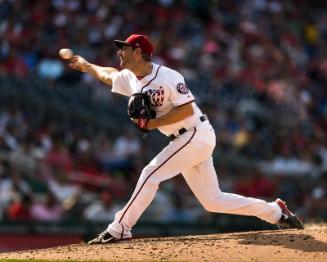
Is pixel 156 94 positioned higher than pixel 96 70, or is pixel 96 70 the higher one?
pixel 96 70

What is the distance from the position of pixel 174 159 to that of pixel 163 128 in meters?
0.30

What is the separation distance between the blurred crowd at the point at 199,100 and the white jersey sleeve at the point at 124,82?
189 inches

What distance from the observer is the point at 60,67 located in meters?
15.6

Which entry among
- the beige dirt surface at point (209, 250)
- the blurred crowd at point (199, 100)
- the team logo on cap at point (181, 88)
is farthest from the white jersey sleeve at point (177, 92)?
the blurred crowd at point (199, 100)

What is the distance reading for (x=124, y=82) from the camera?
822 cm

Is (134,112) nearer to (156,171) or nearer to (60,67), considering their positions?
(156,171)

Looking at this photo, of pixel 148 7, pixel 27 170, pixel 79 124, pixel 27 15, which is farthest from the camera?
pixel 148 7

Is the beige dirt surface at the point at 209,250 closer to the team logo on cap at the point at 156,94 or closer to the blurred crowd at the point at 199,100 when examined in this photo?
the team logo on cap at the point at 156,94

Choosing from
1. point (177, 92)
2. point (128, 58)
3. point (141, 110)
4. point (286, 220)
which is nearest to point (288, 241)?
point (286, 220)

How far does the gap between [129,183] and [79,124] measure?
5.50ft

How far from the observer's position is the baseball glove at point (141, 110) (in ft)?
25.6

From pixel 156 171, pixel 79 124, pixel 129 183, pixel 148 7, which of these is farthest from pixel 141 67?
pixel 148 7

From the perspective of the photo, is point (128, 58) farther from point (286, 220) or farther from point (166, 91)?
point (286, 220)

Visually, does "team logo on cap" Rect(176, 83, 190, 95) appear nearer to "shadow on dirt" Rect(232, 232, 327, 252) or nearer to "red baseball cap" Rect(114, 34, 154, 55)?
"red baseball cap" Rect(114, 34, 154, 55)
